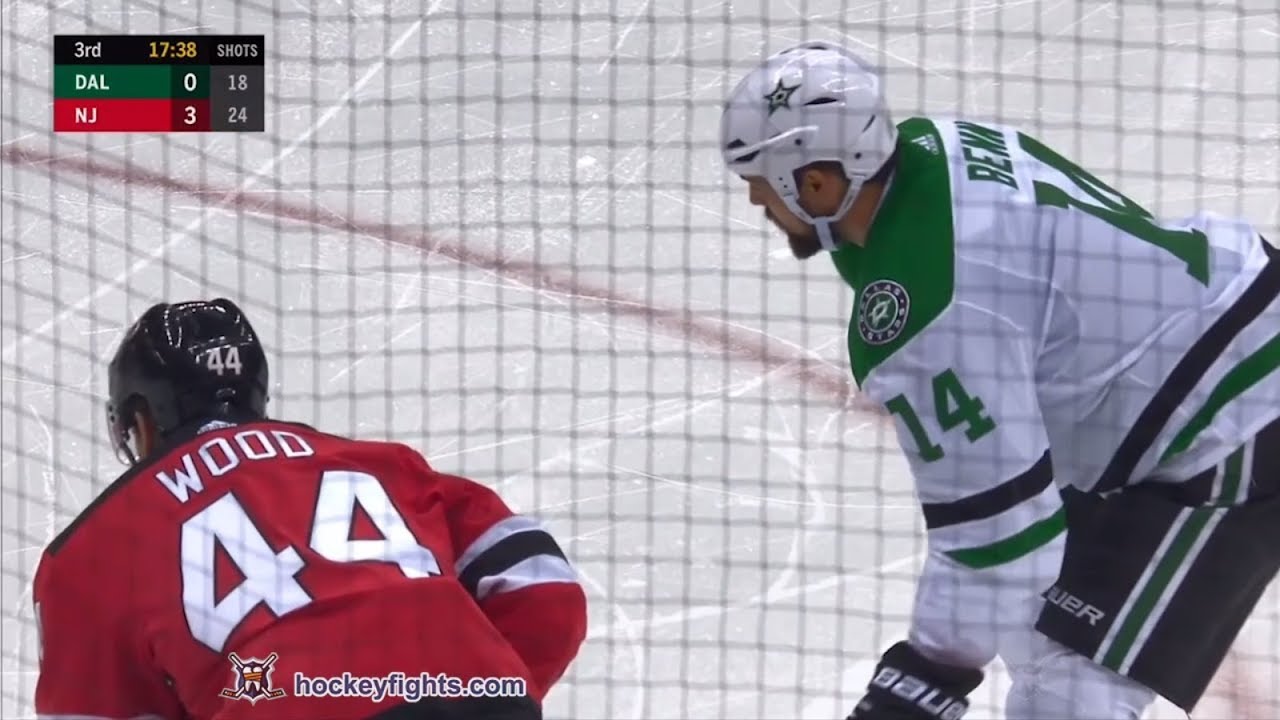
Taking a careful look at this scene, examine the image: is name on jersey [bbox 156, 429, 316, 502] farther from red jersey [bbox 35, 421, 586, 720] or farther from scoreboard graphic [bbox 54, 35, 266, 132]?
scoreboard graphic [bbox 54, 35, 266, 132]

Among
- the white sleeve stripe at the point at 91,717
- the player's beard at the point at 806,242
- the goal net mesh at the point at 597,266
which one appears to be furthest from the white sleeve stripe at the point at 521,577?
the goal net mesh at the point at 597,266

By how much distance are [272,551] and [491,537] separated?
313mm

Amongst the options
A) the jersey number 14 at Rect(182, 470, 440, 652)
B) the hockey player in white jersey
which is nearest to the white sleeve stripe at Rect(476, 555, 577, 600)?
the jersey number 14 at Rect(182, 470, 440, 652)

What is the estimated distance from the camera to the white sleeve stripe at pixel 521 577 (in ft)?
7.46

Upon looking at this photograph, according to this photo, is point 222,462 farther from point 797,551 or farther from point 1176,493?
point 797,551

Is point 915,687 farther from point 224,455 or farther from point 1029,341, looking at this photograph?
point 224,455

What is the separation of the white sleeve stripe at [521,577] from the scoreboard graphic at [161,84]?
259cm

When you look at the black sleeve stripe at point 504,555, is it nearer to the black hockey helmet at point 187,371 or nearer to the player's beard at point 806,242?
the black hockey helmet at point 187,371

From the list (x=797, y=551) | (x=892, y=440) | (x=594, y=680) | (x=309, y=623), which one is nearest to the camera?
(x=309, y=623)

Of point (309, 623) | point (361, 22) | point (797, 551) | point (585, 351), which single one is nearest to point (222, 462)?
point (309, 623)

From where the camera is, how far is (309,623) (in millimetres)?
2047

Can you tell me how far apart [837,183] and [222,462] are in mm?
928

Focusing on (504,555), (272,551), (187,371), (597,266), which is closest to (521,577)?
(504,555)

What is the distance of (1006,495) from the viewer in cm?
242
